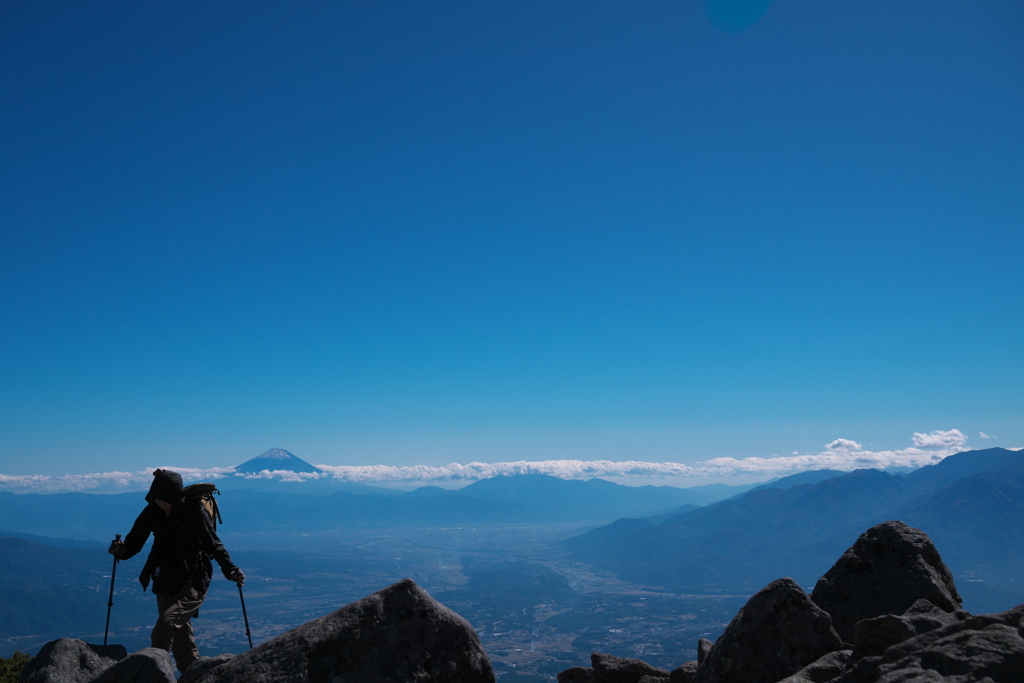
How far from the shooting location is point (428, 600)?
7566 millimetres

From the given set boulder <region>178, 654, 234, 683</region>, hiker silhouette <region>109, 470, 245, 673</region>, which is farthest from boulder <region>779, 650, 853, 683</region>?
hiker silhouette <region>109, 470, 245, 673</region>

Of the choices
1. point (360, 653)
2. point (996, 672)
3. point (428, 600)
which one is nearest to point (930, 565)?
point (996, 672)

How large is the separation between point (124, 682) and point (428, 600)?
5531 millimetres

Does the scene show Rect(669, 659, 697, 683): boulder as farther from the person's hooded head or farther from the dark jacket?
the person's hooded head

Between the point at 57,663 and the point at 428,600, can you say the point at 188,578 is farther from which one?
the point at 428,600

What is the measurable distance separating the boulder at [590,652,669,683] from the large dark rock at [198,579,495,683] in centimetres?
564

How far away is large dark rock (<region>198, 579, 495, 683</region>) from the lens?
6551mm

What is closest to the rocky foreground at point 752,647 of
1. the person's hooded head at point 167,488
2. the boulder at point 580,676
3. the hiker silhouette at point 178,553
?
Answer: the hiker silhouette at point 178,553

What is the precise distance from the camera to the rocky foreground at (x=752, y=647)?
6.20m

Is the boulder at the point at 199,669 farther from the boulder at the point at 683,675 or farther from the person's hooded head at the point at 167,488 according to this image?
the boulder at the point at 683,675

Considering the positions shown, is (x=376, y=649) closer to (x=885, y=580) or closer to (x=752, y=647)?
(x=752, y=647)

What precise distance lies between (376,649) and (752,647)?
18.9 feet

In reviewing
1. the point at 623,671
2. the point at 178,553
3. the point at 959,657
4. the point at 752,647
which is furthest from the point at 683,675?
the point at 178,553

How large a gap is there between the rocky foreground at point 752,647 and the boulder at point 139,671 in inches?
0.7
